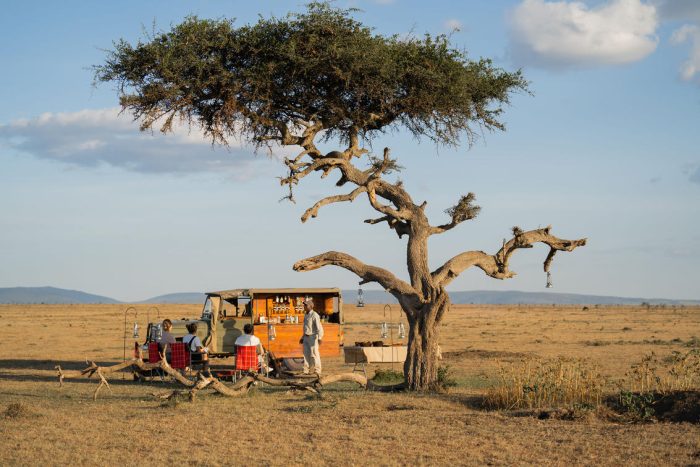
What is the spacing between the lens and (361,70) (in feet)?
60.8

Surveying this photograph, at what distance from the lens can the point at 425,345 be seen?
18.2 meters

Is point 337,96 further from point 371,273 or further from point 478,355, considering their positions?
point 478,355

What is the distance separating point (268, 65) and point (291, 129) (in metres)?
1.87

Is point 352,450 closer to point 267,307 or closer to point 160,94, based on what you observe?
point 160,94

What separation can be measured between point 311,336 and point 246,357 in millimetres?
1673

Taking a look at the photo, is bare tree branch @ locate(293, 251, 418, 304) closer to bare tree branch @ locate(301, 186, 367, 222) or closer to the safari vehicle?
bare tree branch @ locate(301, 186, 367, 222)

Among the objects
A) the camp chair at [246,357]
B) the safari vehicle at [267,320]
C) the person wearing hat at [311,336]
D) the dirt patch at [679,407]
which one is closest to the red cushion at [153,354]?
the safari vehicle at [267,320]

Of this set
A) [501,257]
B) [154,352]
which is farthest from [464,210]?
[154,352]

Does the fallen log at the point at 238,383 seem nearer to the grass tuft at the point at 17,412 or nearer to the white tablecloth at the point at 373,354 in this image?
the grass tuft at the point at 17,412

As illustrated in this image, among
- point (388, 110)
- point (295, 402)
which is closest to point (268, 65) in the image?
point (388, 110)

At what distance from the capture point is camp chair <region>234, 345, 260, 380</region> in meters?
19.1

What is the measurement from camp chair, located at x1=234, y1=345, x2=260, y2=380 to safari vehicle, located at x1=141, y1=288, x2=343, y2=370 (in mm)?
3967

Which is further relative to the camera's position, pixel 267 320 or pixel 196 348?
pixel 267 320

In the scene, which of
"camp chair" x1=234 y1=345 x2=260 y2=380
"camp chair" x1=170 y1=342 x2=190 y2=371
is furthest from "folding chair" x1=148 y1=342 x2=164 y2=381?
"camp chair" x1=234 y1=345 x2=260 y2=380
